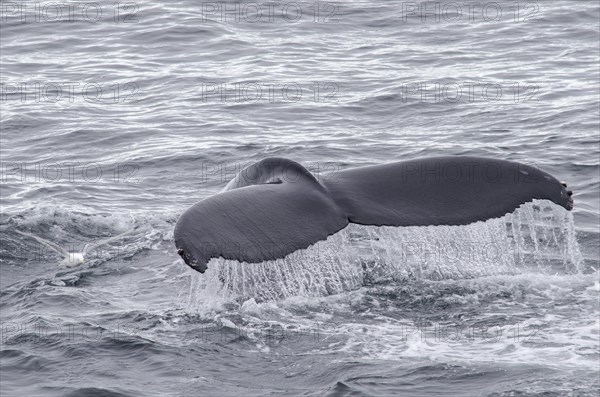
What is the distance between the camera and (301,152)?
14742mm

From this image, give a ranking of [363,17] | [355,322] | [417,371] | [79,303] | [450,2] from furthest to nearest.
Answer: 1. [450,2]
2. [363,17]
3. [79,303]
4. [355,322]
5. [417,371]

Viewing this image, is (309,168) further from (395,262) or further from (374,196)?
(374,196)

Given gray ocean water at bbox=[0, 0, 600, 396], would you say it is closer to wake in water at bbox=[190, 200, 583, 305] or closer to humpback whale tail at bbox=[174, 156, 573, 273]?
wake in water at bbox=[190, 200, 583, 305]

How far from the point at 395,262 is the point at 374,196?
1.86 meters

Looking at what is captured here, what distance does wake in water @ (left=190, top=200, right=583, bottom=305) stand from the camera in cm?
812

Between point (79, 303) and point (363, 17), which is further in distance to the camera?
point (363, 17)

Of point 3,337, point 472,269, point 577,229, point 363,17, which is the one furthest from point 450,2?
point 3,337

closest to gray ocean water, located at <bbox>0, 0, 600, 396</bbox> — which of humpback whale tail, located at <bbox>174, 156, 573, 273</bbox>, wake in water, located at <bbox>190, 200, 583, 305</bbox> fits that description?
wake in water, located at <bbox>190, 200, 583, 305</bbox>

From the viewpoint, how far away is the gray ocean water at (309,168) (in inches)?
306

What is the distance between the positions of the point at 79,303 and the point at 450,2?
679 inches

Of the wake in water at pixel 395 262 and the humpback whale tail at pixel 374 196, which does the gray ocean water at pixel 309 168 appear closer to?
the wake in water at pixel 395 262

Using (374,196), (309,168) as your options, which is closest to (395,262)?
(374,196)

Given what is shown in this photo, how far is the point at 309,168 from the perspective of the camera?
13984 mm

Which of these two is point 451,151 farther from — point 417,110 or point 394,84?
point 394,84
